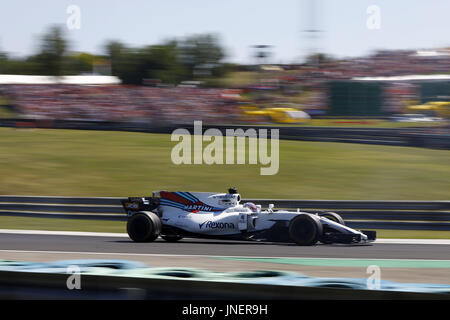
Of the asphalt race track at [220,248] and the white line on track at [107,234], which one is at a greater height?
the asphalt race track at [220,248]

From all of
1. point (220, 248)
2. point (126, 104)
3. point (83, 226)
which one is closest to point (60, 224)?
point (83, 226)

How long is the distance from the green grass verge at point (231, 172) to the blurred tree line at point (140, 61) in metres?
29.1

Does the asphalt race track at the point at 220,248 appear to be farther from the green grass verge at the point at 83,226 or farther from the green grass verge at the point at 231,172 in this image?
the green grass verge at the point at 231,172

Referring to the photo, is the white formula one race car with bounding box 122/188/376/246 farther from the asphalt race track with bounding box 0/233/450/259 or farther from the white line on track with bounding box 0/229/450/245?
the white line on track with bounding box 0/229/450/245

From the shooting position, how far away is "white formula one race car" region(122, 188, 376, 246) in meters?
10.3

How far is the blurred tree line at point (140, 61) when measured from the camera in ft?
176

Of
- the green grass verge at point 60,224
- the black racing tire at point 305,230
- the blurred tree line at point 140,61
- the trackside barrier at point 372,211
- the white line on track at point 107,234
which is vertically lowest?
the green grass verge at point 60,224

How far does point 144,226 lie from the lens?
11.2m

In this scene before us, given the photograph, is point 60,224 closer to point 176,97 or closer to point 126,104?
point 126,104

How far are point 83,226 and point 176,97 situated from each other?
21.7m

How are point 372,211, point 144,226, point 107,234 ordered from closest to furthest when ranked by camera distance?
point 144,226, point 107,234, point 372,211

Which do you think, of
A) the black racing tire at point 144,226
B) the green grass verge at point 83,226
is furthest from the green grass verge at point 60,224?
the black racing tire at point 144,226
